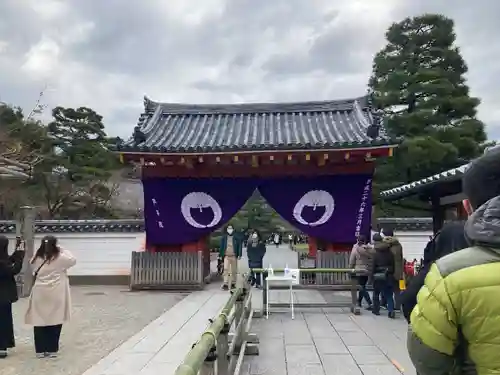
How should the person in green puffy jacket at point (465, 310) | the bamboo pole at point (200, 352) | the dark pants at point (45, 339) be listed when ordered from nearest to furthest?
the person in green puffy jacket at point (465, 310) < the bamboo pole at point (200, 352) < the dark pants at point (45, 339)

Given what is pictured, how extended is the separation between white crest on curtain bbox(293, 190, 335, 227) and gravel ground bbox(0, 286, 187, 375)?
347 centimetres

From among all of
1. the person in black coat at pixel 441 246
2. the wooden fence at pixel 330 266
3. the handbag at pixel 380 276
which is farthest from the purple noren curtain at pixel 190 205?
the person in black coat at pixel 441 246

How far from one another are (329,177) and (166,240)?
447 centimetres

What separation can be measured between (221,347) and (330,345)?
3.37 meters

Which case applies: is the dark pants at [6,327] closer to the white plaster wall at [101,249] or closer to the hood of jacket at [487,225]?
the hood of jacket at [487,225]

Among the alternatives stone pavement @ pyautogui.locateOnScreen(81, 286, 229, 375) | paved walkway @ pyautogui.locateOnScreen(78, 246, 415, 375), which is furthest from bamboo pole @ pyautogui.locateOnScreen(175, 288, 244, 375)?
stone pavement @ pyautogui.locateOnScreen(81, 286, 229, 375)

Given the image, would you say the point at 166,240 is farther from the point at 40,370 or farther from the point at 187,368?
the point at 187,368

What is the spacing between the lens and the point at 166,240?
13508mm

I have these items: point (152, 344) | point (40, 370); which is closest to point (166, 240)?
point (152, 344)

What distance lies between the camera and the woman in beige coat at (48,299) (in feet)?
21.4

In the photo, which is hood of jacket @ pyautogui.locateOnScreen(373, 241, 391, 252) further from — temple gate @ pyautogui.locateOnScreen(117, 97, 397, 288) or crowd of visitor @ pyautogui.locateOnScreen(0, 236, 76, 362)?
crowd of visitor @ pyautogui.locateOnScreen(0, 236, 76, 362)

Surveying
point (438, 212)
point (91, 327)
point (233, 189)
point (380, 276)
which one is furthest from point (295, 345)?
point (233, 189)

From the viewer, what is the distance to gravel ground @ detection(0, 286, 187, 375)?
6.26 meters

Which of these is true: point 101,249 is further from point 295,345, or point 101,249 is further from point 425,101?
point 425,101
